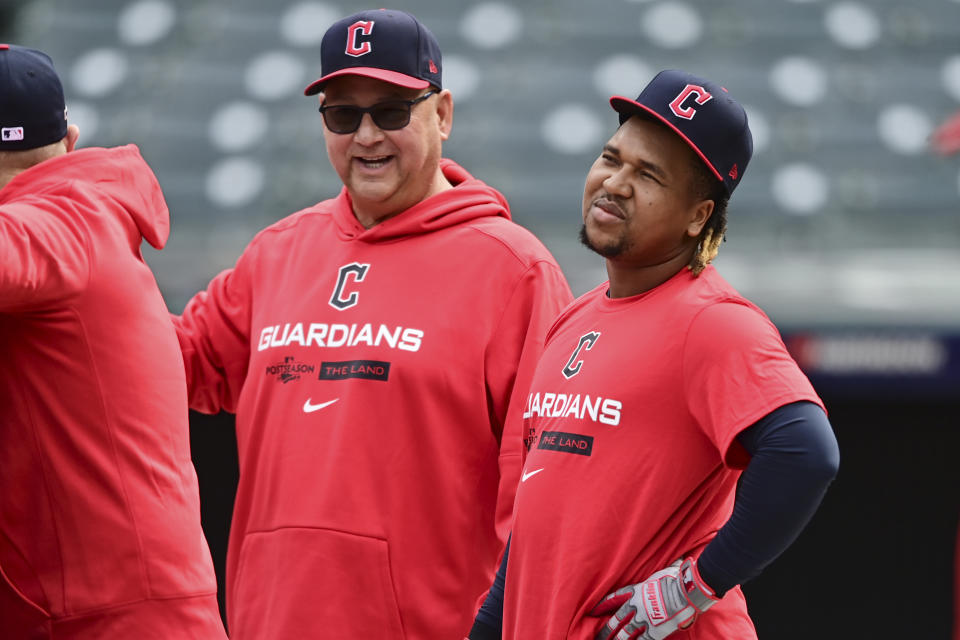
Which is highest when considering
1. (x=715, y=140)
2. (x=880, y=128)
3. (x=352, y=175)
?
(x=715, y=140)

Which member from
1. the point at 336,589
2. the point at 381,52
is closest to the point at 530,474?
the point at 336,589

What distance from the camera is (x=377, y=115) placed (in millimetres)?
3109

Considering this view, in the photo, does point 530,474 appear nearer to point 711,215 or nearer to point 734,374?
point 734,374

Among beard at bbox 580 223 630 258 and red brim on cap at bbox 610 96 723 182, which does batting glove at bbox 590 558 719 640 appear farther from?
red brim on cap at bbox 610 96 723 182

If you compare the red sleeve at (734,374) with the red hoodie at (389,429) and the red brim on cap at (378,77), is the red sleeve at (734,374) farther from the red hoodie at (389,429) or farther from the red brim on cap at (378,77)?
the red brim on cap at (378,77)

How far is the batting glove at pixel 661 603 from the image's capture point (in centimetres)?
225

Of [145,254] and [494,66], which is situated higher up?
[494,66]

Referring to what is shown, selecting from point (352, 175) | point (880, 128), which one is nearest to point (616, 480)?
point (352, 175)

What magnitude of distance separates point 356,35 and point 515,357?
2.58ft

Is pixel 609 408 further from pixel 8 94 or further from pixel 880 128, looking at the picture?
pixel 880 128

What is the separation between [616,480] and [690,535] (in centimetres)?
16

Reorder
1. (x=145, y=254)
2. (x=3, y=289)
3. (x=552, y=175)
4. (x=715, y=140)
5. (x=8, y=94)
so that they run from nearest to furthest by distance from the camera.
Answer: (x=3, y=289)
(x=715, y=140)
(x=8, y=94)
(x=145, y=254)
(x=552, y=175)

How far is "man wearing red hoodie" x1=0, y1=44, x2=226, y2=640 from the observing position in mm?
2561

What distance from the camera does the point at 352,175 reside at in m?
3.13
